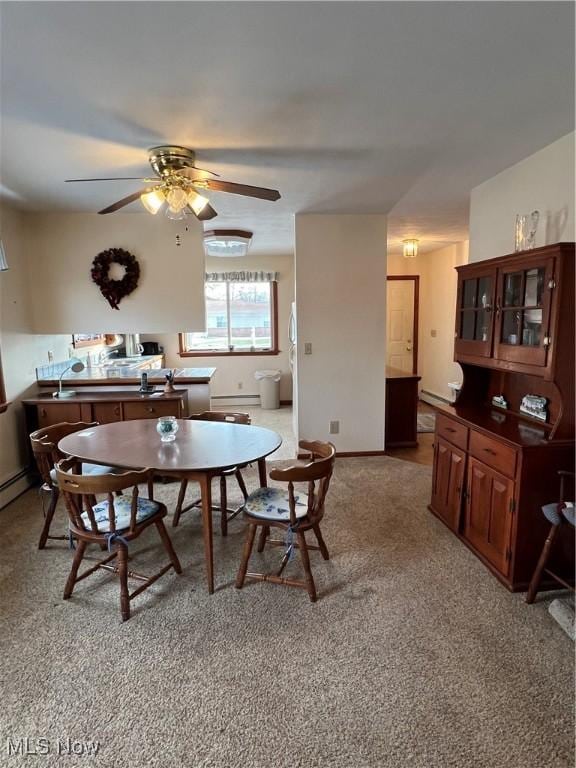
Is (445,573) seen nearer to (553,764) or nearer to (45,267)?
(553,764)

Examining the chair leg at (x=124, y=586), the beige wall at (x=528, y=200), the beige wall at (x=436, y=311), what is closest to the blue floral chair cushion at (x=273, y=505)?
the chair leg at (x=124, y=586)

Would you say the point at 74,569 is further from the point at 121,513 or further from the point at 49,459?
the point at 49,459

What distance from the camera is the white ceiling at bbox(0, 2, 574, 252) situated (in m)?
1.48

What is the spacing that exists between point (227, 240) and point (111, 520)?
3.80 m

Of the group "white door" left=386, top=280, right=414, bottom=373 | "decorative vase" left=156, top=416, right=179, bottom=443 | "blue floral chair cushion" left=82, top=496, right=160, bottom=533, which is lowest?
"blue floral chair cushion" left=82, top=496, right=160, bottom=533

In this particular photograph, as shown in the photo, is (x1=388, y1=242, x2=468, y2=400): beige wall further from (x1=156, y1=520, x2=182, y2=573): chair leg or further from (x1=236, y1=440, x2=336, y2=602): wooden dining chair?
(x1=156, y1=520, x2=182, y2=573): chair leg

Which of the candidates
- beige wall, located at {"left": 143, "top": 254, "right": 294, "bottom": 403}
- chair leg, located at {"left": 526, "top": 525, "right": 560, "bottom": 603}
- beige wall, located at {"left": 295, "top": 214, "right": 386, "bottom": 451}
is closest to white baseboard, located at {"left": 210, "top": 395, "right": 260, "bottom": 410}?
beige wall, located at {"left": 143, "top": 254, "right": 294, "bottom": 403}

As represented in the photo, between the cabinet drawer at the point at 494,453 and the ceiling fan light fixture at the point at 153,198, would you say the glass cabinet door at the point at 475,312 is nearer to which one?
the cabinet drawer at the point at 494,453

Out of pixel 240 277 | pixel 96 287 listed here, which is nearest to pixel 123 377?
pixel 96 287

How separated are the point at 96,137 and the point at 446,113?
185 centimetres

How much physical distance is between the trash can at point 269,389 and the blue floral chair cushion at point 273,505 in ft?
13.5

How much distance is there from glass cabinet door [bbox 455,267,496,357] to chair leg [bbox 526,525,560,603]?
3.61ft

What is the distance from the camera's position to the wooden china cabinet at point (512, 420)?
218 cm

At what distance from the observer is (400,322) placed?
7.12 m
